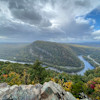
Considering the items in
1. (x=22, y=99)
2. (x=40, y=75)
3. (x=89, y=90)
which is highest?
(x=22, y=99)

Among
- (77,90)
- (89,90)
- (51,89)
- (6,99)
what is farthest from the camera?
(89,90)

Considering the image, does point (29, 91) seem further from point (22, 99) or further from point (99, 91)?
point (99, 91)

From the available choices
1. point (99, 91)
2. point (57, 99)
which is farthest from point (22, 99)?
point (99, 91)

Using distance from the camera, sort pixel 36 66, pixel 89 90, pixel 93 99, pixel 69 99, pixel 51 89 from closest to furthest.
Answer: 1. pixel 51 89
2. pixel 69 99
3. pixel 93 99
4. pixel 89 90
5. pixel 36 66

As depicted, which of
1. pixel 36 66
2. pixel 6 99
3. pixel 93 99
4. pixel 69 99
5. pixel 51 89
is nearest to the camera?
pixel 6 99

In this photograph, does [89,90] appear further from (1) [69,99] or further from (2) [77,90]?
(1) [69,99]

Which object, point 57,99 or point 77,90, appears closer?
point 57,99

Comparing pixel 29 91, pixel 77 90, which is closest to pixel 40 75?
pixel 77 90

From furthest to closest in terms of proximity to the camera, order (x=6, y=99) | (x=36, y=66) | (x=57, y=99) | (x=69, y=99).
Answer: (x=36, y=66) → (x=69, y=99) → (x=57, y=99) → (x=6, y=99)

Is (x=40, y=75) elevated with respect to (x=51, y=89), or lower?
lower
